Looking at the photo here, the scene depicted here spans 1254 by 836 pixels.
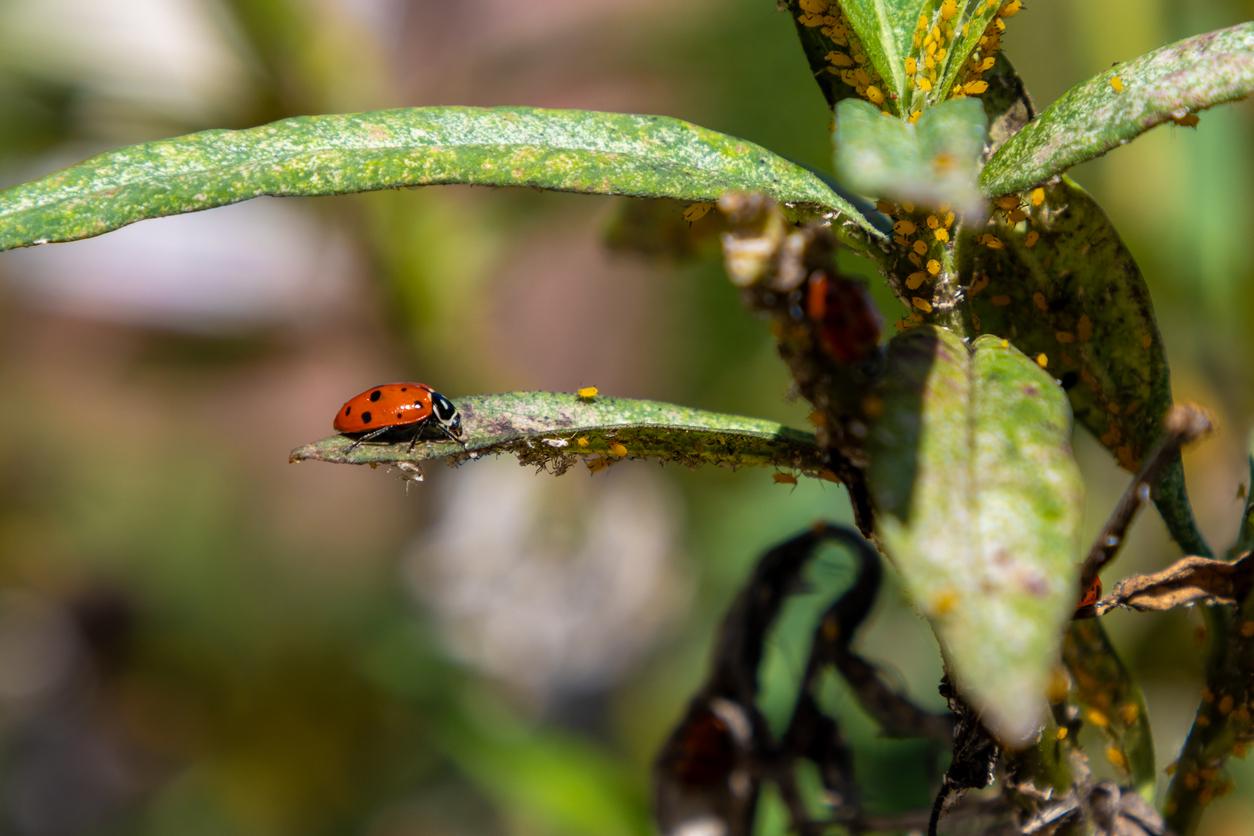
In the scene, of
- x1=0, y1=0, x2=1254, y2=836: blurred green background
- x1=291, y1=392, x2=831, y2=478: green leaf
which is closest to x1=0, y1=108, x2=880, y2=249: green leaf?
x1=291, y1=392, x2=831, y2=478: green leaf

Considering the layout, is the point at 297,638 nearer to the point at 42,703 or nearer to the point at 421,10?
the point at 42,703

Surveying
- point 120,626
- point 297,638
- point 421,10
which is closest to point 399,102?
point 297,638

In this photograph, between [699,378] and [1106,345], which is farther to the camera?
[699,378]

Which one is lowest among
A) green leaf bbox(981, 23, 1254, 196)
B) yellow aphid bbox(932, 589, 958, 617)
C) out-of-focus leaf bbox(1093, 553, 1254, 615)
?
out-of-focus leaf bbox(1093, 553, 1254, 615)

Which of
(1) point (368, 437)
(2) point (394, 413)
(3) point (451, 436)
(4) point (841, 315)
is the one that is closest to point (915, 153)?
(4) point (841, 315)

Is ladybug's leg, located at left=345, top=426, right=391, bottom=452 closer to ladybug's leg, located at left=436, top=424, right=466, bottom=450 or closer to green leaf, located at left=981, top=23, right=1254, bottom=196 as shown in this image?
ladybug's leg, located at left=436, top=424, right=466, bottom=450

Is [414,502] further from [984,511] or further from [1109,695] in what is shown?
[984,511]
